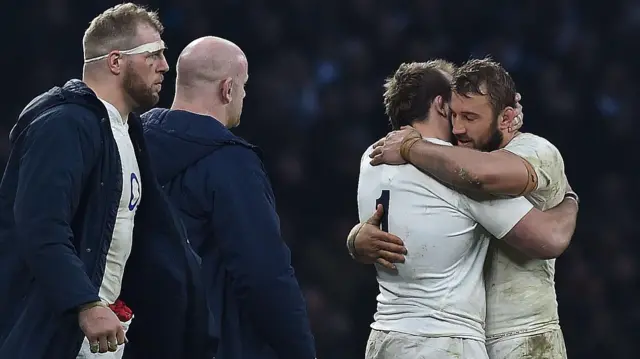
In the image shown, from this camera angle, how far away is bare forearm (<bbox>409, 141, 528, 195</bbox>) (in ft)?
9.43

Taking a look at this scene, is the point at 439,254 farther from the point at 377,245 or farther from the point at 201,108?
the point at 201,108

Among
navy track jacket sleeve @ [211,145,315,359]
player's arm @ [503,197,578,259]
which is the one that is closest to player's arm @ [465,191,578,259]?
A: player's arm @ [503,197,578,259]

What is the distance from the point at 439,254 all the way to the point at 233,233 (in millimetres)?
522

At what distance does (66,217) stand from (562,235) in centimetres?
121

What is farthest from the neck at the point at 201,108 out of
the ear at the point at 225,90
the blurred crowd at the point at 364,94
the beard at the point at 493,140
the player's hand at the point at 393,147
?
the blurred crowd at the point at 364,94

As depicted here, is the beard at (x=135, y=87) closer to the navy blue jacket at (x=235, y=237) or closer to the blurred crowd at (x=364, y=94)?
the navy blue jacket at (x=235, y=237)

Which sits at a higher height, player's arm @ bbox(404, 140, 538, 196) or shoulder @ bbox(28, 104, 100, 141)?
shoulder @ bbox(28, 104, 100, 141)

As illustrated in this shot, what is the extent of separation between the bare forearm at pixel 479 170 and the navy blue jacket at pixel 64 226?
653 mm

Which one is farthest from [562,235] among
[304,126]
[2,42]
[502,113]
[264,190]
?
[2,42]

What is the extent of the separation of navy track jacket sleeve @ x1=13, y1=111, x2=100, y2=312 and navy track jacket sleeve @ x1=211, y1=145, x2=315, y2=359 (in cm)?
53

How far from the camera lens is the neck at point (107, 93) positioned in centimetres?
288

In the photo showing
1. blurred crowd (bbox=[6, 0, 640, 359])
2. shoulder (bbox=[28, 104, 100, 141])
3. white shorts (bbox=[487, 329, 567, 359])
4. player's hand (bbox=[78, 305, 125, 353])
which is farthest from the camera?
blurred crowd (bbox=[6, 0, 640, 359])

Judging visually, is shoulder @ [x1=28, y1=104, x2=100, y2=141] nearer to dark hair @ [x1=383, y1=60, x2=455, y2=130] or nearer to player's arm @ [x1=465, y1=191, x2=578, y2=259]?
dark hair @ [x1=383, y1=60, x2=455, y2=130]

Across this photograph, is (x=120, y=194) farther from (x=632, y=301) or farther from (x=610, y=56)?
(x=610, y=56)
